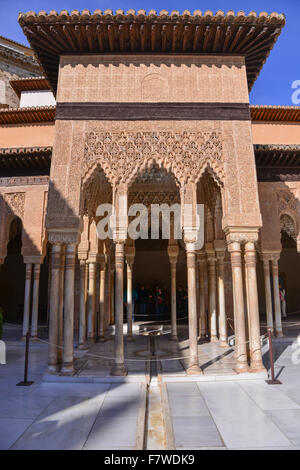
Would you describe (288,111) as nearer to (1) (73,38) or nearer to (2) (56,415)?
(1) (73,38)

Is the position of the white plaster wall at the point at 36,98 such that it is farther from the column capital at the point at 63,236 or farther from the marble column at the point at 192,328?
the marble column at the point at 192,328

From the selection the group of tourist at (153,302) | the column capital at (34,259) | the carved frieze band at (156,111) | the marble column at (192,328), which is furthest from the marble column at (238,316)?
the group of tourist at (153,302)

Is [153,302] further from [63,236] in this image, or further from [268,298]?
[63,236]

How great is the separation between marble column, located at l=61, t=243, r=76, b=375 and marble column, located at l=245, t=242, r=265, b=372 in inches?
123

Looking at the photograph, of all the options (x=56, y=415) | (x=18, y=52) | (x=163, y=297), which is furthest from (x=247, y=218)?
(x=18, y=52)

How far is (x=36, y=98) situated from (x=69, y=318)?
13.0 m

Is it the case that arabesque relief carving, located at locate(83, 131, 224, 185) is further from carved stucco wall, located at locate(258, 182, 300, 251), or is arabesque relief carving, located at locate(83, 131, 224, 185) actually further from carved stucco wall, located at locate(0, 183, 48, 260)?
carved stucco wall, located at locate(0, 183, 48, 260)

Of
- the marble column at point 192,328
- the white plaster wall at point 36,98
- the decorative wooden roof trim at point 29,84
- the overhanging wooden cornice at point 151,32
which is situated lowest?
the marble column at point 192,328

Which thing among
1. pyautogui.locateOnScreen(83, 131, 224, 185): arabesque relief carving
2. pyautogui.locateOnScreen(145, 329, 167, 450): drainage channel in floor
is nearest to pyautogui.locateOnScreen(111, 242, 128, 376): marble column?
pyautogui.locateOnScreen(145, 329, 167, 450): drainage channel in floor

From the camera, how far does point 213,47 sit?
21.1 feet

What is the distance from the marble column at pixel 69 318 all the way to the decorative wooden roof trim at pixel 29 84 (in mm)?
11886

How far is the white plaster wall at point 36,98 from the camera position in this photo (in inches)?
594

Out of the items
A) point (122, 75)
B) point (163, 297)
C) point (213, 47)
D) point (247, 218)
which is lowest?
point (163, 297)

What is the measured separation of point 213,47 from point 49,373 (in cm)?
682
